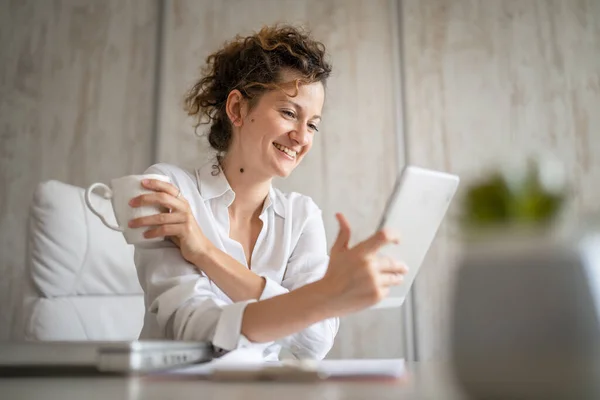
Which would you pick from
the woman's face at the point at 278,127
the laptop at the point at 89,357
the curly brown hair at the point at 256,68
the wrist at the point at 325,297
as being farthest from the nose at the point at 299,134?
the laptop at the point at 89,357

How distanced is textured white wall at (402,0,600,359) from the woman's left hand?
1.59 m

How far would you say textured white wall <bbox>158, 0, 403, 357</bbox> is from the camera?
244 cm

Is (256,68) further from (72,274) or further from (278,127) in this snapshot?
(72,274)

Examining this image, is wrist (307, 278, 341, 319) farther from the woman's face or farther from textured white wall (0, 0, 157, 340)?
textured white wall (0, 0, 157, 340)

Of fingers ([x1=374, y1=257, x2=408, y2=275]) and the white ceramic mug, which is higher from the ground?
the white ceramic mug

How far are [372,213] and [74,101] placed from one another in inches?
56.6

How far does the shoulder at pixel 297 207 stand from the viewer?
4.86ft

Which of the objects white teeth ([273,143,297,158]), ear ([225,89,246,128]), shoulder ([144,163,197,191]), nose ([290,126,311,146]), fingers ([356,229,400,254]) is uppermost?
ear ([225,89,246,128])

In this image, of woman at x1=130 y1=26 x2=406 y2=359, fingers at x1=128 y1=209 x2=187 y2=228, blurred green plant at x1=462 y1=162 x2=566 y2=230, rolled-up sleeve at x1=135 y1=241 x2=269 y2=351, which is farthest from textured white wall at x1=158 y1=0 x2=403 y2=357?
blurred green plant at x1=462 y1=162 x2=566 y2=230

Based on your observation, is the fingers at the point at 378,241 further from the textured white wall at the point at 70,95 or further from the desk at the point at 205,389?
the textured white wall at the point at 70,95

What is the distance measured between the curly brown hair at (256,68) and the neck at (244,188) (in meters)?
0.13

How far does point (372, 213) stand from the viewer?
8.14 feet

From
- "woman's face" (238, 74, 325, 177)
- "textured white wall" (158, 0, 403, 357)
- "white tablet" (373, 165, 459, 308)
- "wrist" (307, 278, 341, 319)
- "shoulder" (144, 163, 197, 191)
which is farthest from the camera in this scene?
"textured white wall" (158, 0, 403, 357)

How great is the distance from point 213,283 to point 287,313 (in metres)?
0.33
